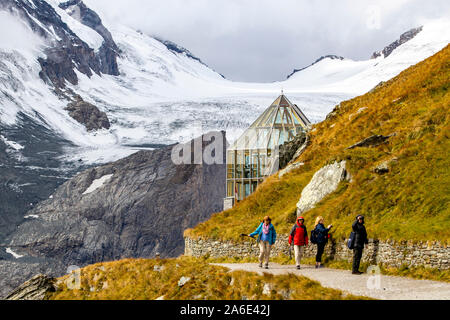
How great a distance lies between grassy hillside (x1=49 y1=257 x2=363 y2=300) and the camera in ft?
56.2

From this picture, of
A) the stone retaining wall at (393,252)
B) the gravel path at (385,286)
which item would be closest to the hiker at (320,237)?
the stone retaining wall at (393,252)

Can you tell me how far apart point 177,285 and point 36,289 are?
25.0 feet

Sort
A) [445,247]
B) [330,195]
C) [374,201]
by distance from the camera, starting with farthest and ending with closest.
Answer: [330,195], [374,201], [445,247]

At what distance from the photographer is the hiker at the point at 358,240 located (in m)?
19.8

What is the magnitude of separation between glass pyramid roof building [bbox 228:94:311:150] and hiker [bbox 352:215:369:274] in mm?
34404

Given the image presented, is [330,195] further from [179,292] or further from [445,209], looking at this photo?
[179,292]

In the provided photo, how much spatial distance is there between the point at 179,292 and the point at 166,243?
597 ft

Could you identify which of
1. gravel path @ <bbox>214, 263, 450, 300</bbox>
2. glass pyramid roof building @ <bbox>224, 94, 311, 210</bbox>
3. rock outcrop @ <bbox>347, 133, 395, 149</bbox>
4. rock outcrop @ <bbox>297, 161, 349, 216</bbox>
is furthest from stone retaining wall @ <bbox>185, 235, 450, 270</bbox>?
glass pyramid roof building @ <bbox>224, 94, 311, 210</bbox>

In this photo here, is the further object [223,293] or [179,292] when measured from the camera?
[179,292]

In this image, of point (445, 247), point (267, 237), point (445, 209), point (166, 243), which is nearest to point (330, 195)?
point (267, 237)

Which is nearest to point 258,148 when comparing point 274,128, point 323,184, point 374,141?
point 274,128

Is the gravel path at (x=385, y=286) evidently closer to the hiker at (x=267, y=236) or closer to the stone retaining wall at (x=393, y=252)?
the stone retaining wall at (x=393, y=252)

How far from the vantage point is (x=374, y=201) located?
23.0 metres

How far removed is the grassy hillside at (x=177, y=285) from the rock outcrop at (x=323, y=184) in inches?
269
